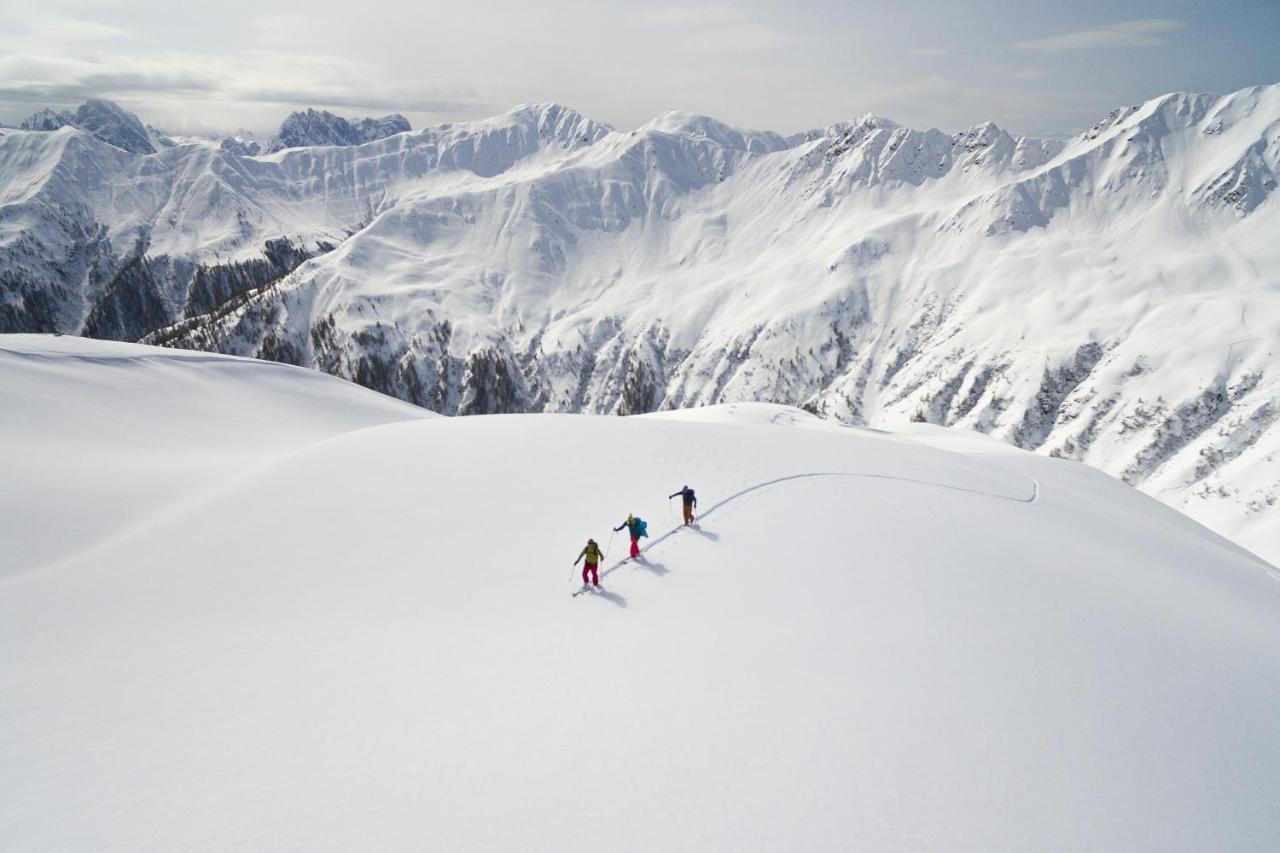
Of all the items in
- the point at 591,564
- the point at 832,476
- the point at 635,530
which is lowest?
the point at 832,476

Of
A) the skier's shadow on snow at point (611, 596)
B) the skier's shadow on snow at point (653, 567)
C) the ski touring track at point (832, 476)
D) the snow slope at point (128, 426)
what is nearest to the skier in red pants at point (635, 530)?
the skier's shadow on snow at point (653, 567)

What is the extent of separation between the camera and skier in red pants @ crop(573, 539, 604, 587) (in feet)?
56.2

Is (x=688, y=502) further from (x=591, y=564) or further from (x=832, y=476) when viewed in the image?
(x=832, y=476)

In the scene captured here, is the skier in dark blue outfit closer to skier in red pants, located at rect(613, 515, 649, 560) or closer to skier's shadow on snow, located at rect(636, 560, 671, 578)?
skier in red pants, located at rect(613, 515, 649, 560)

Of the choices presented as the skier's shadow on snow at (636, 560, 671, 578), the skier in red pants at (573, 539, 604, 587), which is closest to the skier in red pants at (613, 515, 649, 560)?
the skier's shadow on snow at (636, 560, 671, 578)

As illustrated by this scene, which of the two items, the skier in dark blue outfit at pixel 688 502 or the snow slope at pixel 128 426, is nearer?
the skier in dark blue outfit at pixel 688 502

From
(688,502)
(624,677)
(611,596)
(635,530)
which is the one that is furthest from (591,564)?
(688,502)

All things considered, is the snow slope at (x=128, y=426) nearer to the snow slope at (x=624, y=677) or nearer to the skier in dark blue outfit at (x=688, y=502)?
the snow slope at (x=624, y=677)

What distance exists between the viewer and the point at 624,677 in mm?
13484

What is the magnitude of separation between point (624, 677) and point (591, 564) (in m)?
4.31

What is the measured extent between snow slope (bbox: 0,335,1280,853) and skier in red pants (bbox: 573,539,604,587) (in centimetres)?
76

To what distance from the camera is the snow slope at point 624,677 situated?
1037cm

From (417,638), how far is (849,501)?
17.5 meters

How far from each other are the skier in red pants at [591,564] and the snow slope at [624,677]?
763 mm
